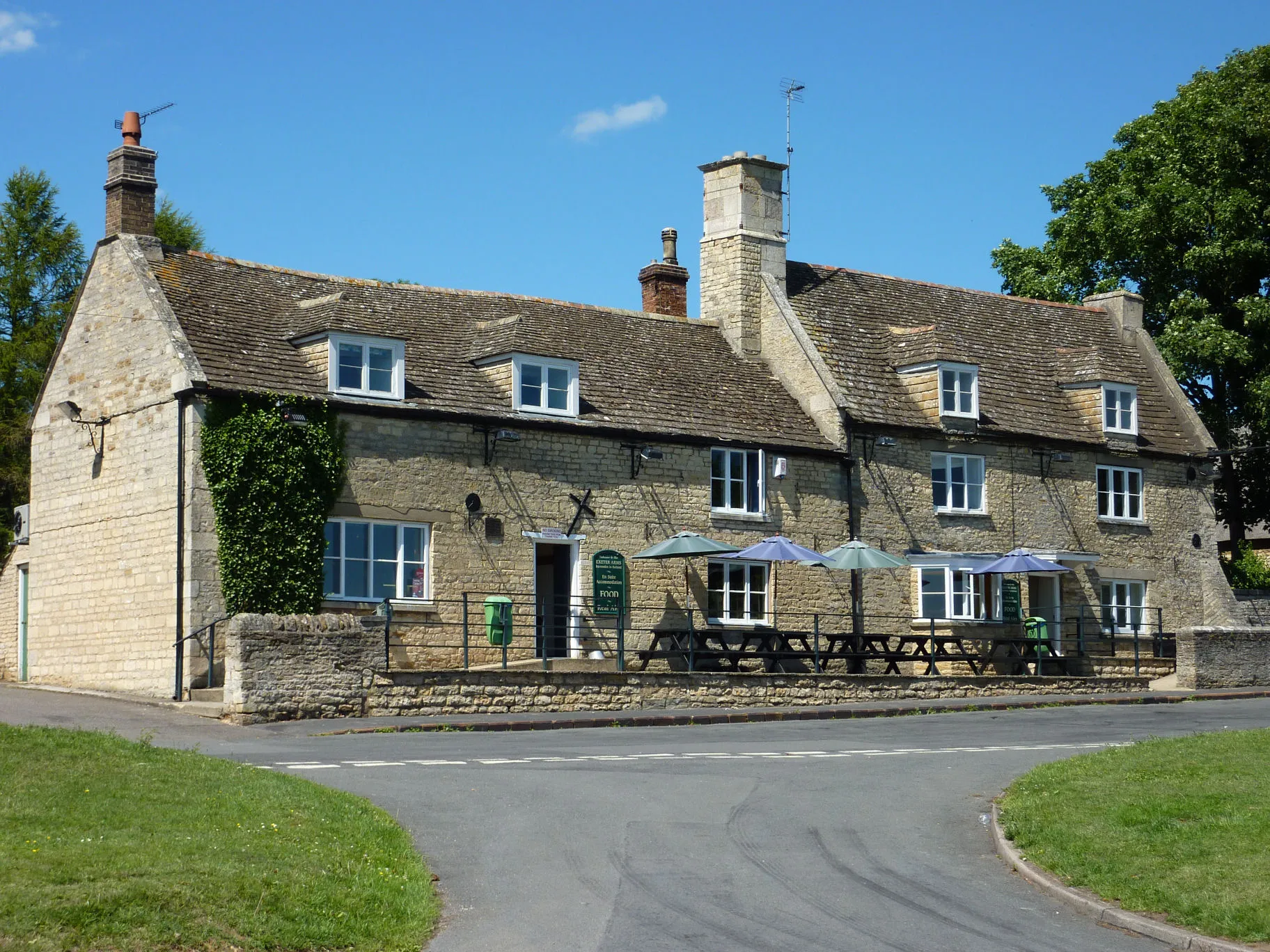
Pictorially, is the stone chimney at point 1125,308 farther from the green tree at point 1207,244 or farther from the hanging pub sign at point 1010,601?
the hanging pub sign at point 1010,601

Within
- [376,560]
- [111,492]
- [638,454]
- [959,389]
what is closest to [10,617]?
[111,492]

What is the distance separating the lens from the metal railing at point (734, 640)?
1127 inches

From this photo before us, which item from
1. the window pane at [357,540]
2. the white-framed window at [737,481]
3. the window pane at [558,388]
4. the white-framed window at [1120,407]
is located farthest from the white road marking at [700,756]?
the white-framed window at [1120,407]

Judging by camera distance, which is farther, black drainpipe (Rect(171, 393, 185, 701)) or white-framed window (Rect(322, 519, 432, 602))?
white-framed window (Rect(322, 519, 432, 602))

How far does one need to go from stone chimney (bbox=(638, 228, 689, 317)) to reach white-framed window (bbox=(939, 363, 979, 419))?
6347 mm

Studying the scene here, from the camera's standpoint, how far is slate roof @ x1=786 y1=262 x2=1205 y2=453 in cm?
3591

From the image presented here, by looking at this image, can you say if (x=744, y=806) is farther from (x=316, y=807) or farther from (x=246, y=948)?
(x=246, y=948)

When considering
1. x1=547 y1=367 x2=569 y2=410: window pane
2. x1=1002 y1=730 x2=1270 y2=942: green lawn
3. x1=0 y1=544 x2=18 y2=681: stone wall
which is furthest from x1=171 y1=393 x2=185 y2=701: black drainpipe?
x1=1002 y1=730 x2=1270 y2=942: green lawn

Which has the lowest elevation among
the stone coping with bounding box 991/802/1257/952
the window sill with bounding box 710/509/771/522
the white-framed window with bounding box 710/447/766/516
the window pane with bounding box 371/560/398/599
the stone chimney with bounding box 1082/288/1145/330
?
the stone coping with bounding box 991/802/1257/952

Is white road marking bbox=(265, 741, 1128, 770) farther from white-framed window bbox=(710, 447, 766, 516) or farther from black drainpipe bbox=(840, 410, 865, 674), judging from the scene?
black drainpipe bbox=(840, 410, 865, 674)

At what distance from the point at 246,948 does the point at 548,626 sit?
20583mm

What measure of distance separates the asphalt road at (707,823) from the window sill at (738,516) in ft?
25.5

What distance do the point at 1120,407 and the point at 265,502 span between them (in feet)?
68.2

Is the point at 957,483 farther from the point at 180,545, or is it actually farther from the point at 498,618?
the point at 180,545
